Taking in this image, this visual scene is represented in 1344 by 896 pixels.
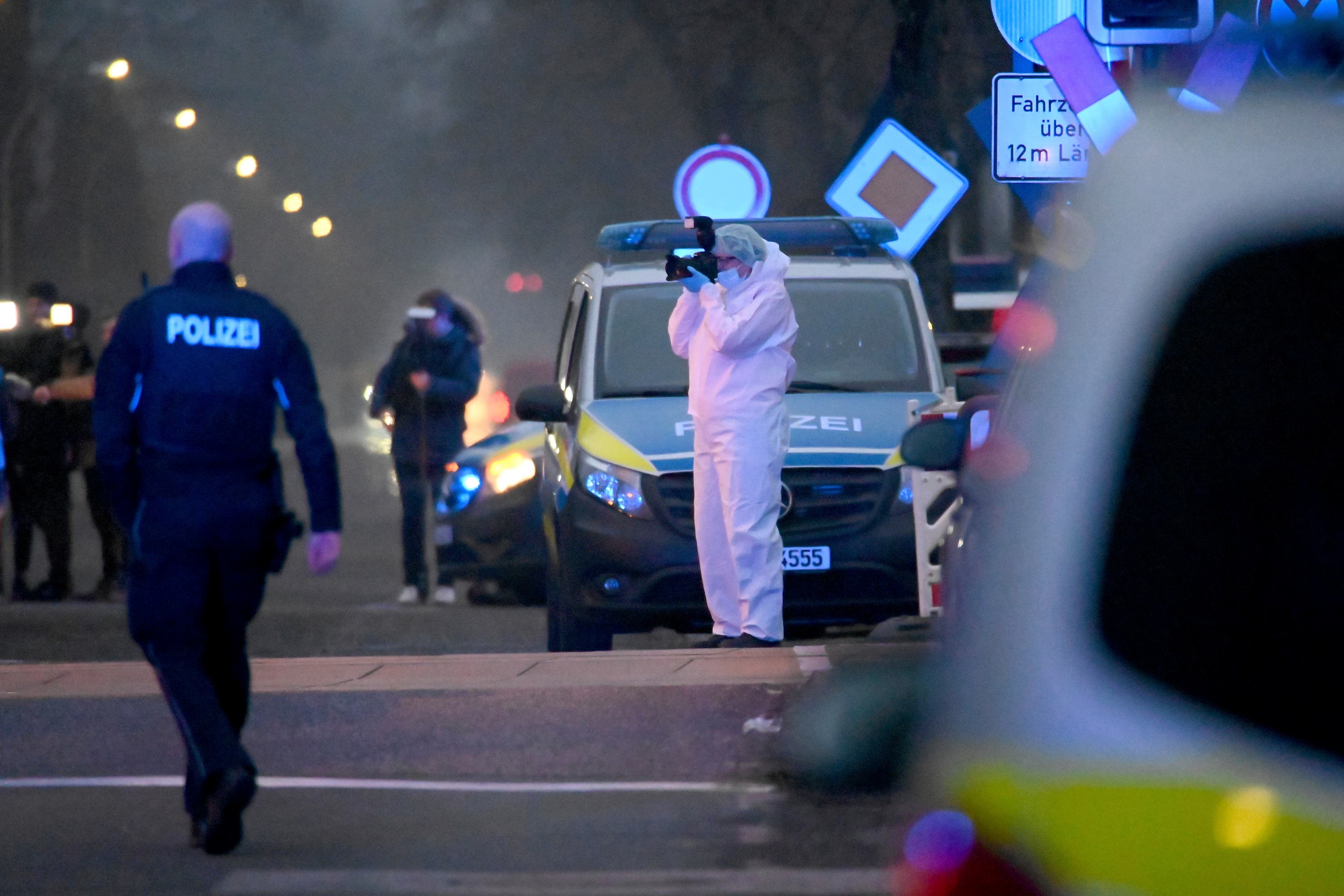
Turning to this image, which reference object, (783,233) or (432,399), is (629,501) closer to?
(783,233)

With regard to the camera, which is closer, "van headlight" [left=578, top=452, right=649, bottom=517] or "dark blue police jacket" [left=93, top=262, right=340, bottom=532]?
"dark blue police jacket" [left=93, top=262, right=340, bottom=532]

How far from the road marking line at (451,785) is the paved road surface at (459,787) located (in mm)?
15

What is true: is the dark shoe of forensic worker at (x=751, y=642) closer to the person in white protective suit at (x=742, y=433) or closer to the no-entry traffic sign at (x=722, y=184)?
the person in white protective suit at (x=742, y=433)

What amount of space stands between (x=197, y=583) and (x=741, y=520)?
11.8 feet

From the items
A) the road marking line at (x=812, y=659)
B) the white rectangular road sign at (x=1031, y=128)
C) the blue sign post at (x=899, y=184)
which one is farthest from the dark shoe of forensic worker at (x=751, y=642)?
the blue sign post at (x=899, y=184)

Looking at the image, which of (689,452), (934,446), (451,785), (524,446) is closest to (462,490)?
(524,446)

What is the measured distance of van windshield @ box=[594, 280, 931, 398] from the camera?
1098 cm

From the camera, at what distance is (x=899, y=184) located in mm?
13172

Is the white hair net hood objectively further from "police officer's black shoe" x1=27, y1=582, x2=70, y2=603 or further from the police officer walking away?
"police officer's black shoe" x1=27, y1=582, x2=70, y2=603

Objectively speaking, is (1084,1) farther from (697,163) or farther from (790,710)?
(697,163)

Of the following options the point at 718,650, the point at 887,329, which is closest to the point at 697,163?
the point at 887,329

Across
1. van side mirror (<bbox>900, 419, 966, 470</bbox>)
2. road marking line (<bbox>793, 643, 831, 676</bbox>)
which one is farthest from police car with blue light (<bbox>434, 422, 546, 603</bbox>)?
van side mirror (<bbox>900, 419, 966, 470</bbox>)

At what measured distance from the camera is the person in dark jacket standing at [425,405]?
15.2 meters

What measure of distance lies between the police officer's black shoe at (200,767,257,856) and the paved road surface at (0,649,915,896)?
8 centimetres
